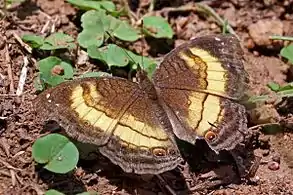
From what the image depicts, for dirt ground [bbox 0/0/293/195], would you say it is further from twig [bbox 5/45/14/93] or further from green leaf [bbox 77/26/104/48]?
green leaf [bbox 77/26/104/48]

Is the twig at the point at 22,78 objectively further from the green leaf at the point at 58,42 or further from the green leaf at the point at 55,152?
the green leaf at the point at 55,152

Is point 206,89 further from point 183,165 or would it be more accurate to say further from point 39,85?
point 39,85

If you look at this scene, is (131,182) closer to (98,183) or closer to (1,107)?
(98,183)

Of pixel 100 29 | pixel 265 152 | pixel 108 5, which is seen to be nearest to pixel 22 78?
pixel 100 29

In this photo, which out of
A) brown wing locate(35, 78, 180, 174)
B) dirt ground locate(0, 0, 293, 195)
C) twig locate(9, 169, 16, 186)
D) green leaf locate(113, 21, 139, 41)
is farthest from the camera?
green leaf locate(113, 21, 139, 41)

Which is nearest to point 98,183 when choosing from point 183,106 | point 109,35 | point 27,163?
point 27,163

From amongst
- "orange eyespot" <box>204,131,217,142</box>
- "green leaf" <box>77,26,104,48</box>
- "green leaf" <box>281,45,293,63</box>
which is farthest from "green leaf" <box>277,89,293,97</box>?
"green leaf" <box>77,26,104,48</box>
